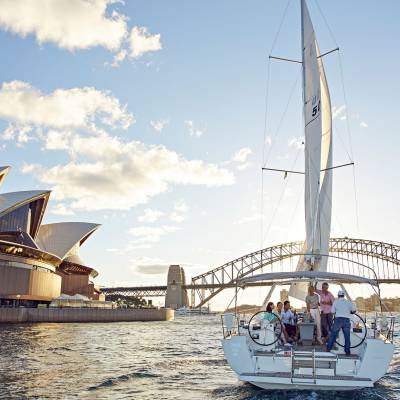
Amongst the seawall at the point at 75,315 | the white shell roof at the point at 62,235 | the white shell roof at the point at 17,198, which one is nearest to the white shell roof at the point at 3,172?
the white shell roof at the point at 17,198

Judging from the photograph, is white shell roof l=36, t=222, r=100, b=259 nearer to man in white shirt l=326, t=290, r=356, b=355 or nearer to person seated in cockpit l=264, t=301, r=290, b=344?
person seated in cockpit l=264, t=301, r=290, b=344

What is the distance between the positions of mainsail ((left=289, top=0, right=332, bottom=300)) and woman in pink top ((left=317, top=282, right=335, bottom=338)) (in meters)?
4.59

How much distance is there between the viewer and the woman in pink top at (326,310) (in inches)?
563

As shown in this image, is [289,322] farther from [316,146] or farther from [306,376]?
[316,146]

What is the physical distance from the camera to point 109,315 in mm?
68750

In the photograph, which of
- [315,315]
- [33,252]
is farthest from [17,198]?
[315,315]

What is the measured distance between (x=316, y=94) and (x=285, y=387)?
14.1m

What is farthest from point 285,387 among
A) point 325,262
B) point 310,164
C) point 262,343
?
point 310,164

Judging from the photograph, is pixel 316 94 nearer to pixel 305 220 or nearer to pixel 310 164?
pixel 310 164

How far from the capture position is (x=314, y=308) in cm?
1482

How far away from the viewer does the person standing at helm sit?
14484 millimetres

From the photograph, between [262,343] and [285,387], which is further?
[262,343]

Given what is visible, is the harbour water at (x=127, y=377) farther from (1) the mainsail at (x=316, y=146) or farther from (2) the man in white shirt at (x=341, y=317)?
(1) the mainsail at (x=316, y=146)

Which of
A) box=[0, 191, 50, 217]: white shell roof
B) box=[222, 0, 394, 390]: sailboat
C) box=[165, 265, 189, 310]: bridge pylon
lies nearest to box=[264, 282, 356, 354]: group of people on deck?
box=[222, 0, 394, 390]: sailboat
